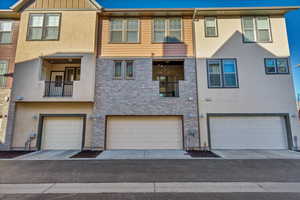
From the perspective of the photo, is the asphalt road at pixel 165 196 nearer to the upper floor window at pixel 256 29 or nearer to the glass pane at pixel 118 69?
the glass pane at pixel 118 69

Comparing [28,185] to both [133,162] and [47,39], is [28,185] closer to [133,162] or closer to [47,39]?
[133,162]

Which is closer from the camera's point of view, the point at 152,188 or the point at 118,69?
the point at 152,188

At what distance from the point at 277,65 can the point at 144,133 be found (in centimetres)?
922

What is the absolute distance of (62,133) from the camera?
9.66 meters

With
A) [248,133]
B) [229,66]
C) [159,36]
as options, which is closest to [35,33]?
[159,36]

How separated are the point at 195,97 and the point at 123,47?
18.3 feet

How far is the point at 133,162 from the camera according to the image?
6688 mm

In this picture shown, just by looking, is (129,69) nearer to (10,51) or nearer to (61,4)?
(61,4)

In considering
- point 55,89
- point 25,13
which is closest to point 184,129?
point 55,89

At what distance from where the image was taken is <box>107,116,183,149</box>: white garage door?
9484 mm

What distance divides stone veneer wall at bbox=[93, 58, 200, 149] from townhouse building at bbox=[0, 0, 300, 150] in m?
0.06

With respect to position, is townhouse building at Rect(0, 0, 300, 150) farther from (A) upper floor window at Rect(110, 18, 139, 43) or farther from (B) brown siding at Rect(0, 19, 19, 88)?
(B) brown siding at Rect(0, 19, 19, 88)

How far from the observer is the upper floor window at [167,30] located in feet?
33.8

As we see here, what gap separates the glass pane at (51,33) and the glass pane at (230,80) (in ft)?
35.7
